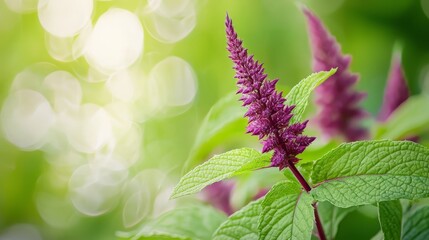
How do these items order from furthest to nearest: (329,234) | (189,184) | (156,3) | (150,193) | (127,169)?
(156,3), (127,169), (150,193), (329,234), (189,184)

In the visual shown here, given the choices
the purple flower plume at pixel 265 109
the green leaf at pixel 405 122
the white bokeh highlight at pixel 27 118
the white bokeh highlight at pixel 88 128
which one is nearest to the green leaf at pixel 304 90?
the purple flower plume at pixel 265 109

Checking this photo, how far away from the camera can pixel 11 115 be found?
2.62 m

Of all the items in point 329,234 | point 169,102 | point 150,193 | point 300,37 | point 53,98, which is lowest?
point 329,234

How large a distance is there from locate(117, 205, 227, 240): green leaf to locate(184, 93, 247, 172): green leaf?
0.34 feet

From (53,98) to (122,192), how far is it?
2.64 ft

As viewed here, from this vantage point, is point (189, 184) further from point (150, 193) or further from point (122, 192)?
point (122, 192)

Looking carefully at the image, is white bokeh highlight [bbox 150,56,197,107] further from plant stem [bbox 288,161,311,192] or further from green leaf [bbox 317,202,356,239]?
plant stem [bbox 288,161,311,192]

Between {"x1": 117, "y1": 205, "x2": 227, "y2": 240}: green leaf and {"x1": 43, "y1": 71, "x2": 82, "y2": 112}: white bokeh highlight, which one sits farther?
{"x1": 43, "y1": 71, "x2": 82, "y2": 112}: white bokeh highlight

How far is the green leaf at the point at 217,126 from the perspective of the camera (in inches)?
28.0

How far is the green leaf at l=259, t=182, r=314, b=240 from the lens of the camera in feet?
1.37

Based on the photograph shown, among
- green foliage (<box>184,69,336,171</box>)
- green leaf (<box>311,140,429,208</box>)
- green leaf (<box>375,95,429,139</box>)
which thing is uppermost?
green foliage (<box>184,69,336,171</box>)

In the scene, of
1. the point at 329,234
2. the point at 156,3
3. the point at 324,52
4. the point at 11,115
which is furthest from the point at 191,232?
the point at 11,115

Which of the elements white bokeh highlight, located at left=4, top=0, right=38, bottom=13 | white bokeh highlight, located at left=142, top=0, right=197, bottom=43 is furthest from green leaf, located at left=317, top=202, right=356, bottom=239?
white bokeh highlight, located at left=4, top=0, right=38, bottom=13

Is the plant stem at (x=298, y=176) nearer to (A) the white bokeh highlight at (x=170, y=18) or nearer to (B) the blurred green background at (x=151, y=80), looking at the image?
(B) the blurred green background at (x=151, y=80)
